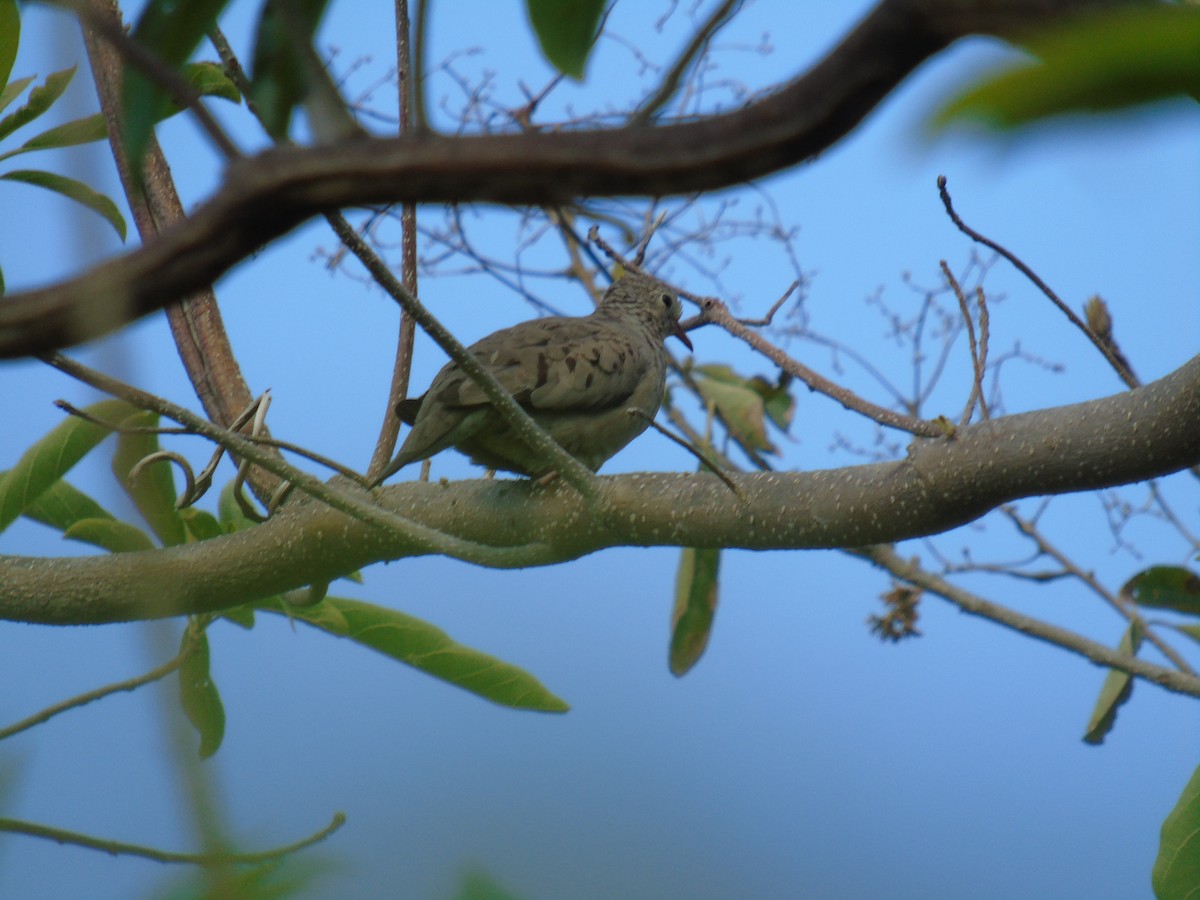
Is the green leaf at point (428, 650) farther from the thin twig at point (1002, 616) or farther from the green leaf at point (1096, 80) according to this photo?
the green leaf at point (1096, 80)

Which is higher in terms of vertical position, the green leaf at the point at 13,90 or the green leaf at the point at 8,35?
the green leaf at the point at 13,90

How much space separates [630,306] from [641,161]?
2.55 m

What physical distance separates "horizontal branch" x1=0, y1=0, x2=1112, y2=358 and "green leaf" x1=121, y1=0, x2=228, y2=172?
21cm

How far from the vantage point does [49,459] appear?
212 centimetres

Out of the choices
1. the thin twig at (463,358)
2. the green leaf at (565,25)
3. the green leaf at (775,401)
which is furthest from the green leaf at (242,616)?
the green leaf at (565,25)

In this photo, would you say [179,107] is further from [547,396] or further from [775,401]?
[775,401]

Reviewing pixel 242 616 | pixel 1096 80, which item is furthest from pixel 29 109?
pixel 1096 80

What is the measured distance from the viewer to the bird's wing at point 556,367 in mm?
2234

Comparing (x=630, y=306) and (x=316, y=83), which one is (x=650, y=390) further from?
(x=316, y=83)

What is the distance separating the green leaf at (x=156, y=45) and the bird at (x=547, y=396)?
1.26 meters

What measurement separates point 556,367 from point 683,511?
Answer: 85cm

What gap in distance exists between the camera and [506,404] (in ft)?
4.78

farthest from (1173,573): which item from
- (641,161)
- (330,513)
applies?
(641,161)

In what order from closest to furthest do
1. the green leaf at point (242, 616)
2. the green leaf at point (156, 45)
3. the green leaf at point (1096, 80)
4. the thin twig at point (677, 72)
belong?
the green leaf at point (1096, 80) < the thin twig at point (677, 72) < the green leaf at point (156, 45) < the green leaf at point (242, 616)
